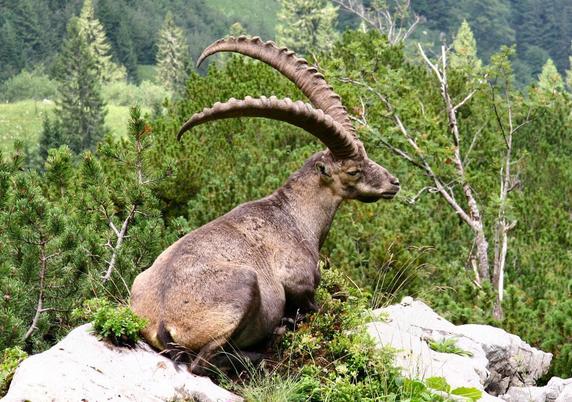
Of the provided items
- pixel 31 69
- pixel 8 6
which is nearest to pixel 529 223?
pixel 31 69

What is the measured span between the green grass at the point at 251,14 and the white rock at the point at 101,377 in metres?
173

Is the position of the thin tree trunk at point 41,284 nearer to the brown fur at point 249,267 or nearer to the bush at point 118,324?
the brown fur at point 249,267

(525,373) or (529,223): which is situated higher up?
(525,373)

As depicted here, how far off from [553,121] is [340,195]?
21.9m

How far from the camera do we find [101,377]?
5395mm

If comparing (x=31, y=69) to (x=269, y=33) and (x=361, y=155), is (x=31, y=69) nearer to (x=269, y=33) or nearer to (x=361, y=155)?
(x=269, y=33)

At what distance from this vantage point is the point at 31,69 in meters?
120

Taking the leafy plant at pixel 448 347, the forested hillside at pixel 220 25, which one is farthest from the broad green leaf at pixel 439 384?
the forested hillside at pixel 220 25

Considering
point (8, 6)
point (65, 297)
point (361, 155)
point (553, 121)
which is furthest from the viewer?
point (8, 6)

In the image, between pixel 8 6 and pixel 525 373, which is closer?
pixel 525 373

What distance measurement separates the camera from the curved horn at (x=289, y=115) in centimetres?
627

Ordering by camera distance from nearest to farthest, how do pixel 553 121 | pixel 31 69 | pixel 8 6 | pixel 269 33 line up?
pixel 553 121 < pixel 31 69 < pixel 8 6 < pixel 269 33

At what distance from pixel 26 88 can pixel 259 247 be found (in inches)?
4161

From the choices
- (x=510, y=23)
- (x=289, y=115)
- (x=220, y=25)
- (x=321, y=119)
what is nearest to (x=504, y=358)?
(x=321, y=119)
